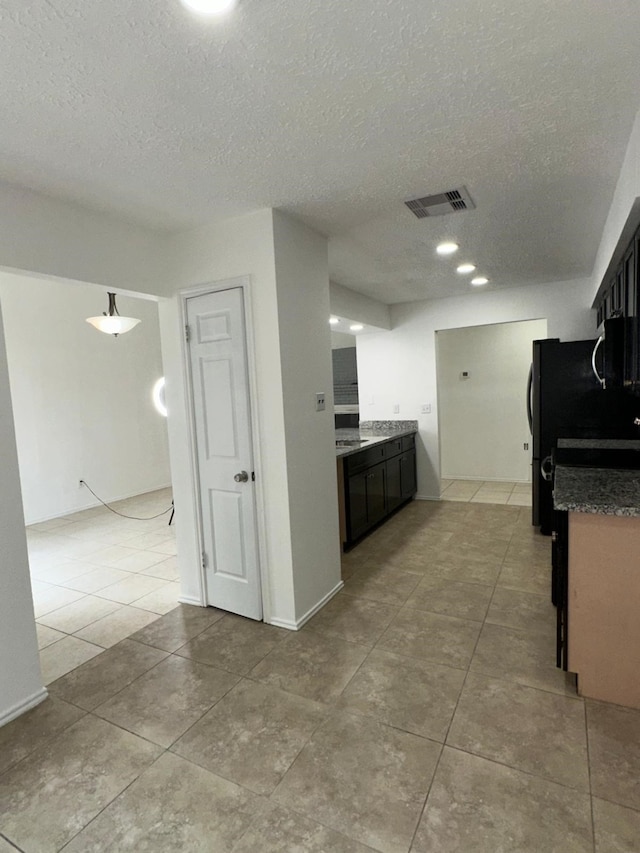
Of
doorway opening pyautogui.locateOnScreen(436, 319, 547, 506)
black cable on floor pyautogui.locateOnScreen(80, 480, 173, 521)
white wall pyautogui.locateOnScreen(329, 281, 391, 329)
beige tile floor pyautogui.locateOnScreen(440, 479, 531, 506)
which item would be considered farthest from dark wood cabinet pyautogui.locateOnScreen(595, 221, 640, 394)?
black cable on floor pyautogui.locateOnScreen(80, 480, 173, 521)

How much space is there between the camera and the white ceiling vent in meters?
2.44

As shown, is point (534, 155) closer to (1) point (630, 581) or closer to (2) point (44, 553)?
(1) point (630, 581)

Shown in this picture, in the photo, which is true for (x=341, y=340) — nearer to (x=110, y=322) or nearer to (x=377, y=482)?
(x=377, y=482)

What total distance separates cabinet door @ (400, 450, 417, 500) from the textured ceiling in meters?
3.01

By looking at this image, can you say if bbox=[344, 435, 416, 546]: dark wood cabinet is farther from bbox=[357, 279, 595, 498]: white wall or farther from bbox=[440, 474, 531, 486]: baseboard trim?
bbox=[440, 474, 531, 486]: baseboard trim

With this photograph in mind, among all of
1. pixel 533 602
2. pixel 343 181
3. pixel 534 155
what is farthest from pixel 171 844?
pixel 534 155

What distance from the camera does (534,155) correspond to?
2.06 m

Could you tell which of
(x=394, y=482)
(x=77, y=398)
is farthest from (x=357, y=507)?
(x=77, y=398)

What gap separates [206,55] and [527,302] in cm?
438

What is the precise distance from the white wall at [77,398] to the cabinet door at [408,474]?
3.84 metres

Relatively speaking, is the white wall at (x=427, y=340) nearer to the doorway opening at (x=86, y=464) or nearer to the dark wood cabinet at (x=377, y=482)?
the dark wood cabinet at (x=377, y=482)

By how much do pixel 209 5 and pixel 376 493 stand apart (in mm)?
3822

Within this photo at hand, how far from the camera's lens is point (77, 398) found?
5852 millimetres

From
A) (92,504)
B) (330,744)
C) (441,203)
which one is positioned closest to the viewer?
(330,744)
